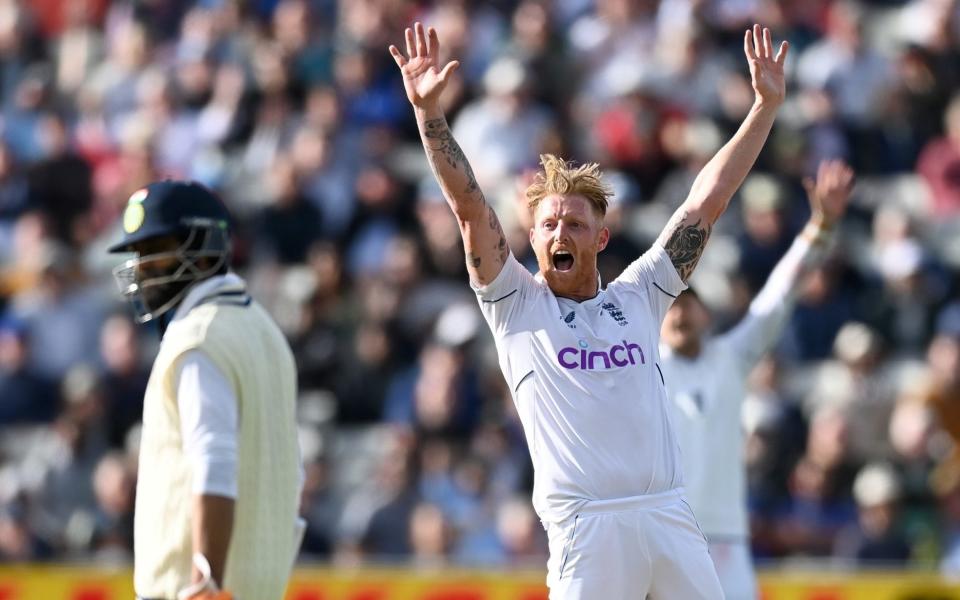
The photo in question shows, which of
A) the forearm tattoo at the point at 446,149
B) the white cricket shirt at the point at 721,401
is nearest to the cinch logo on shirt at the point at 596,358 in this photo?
the forearm tattoo at the point at 446,149

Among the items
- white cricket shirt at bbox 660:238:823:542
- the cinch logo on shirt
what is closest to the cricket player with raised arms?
the cinch logo on shirt

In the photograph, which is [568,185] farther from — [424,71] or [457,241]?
[457,241]

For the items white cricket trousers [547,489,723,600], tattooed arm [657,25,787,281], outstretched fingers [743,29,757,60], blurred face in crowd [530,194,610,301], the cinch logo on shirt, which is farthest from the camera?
outstretched fingers [743,29,757,60]

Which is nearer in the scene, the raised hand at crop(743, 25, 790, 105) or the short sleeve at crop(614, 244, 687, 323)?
the short sleeve at crop(614, 244, 687, 323)

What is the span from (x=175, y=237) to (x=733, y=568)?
378 centimetres

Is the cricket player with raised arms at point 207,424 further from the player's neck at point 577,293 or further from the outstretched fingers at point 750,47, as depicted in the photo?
the outstretched fingers at point 750,47

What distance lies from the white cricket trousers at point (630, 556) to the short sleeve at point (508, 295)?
0.77 meters

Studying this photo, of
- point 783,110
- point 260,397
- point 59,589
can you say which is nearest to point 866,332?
point 783,110

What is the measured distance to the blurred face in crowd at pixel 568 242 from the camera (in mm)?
6062

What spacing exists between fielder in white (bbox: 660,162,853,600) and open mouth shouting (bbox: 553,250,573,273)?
201cm

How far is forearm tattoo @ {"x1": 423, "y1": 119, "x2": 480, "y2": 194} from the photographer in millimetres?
5887

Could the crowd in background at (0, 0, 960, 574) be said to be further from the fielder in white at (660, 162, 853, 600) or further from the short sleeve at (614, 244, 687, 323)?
the short sleeve at (614, 244, 687, 323)

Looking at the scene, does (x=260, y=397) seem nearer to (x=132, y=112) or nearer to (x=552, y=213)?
(x=552, y=213)

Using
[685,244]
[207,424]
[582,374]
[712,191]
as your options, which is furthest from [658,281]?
[207,424]
